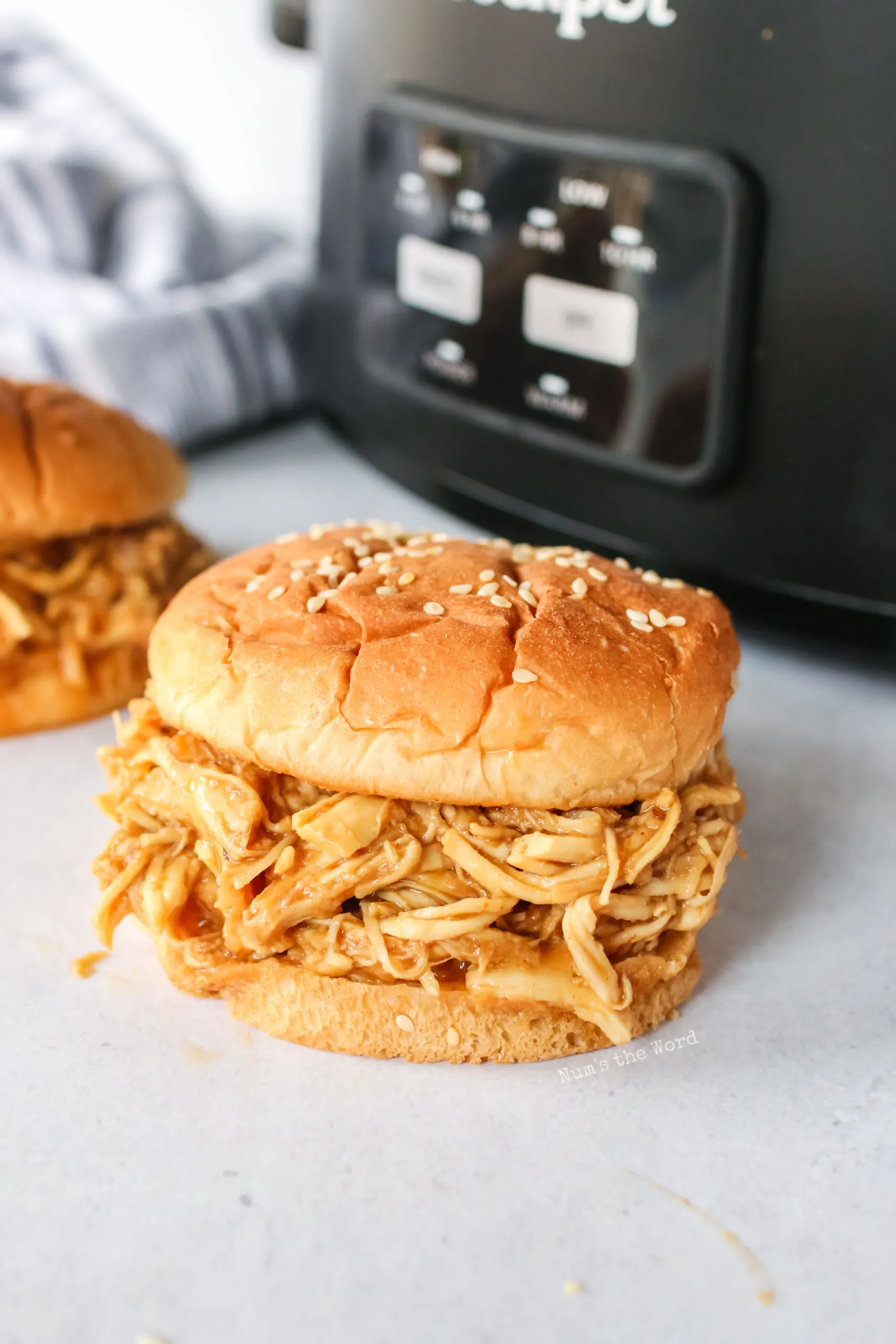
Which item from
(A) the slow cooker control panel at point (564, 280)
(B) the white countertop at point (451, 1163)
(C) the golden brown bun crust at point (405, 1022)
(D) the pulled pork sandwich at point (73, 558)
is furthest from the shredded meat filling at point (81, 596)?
(C) the golden brown bun crust at point (405, 1022)

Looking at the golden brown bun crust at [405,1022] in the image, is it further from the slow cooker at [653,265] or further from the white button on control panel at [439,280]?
the white button on control panel at [439,280]

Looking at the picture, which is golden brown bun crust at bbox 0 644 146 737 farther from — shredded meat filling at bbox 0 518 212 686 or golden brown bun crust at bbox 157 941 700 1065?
golden brown bun crust at bbox 157 941 700 1065

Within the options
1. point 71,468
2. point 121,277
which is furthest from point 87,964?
point 121,277

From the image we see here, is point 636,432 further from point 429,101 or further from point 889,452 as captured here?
point 429,101

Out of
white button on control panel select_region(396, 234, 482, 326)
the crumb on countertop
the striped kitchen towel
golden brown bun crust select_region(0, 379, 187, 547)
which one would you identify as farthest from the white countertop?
the striped kitchen towel

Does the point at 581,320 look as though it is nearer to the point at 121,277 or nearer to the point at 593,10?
the point at 593,10

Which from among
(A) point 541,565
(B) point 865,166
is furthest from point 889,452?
(A) point 541,565
